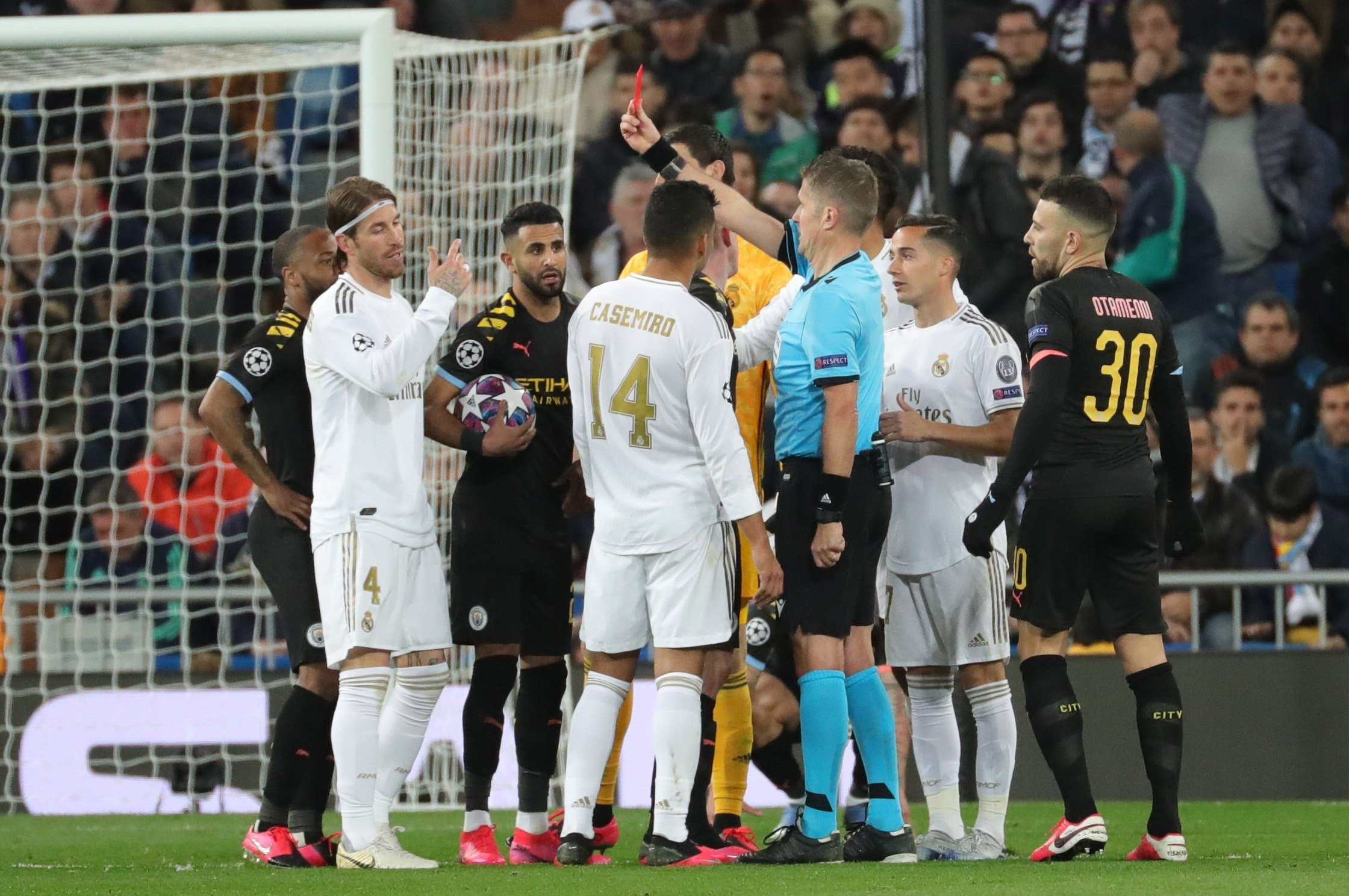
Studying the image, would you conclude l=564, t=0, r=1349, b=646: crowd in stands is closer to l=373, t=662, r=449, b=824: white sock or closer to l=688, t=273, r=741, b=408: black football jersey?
l=688, t=273, r=741, b=408: black football jersey

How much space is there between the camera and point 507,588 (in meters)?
5.88

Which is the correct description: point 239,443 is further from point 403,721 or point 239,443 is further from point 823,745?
point 823,745

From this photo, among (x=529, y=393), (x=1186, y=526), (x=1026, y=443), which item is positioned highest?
(x=529, y=393)

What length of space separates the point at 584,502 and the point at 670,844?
1371 millimetres

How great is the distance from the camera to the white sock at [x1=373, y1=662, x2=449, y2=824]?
566 cm

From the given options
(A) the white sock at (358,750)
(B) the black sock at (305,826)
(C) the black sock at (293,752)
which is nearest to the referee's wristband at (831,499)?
(A) the white sock at (358,750)

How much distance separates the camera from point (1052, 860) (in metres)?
5.35

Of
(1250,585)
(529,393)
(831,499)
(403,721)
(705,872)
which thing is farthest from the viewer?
(1250,585)

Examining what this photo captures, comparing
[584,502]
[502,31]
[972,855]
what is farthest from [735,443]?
[502,31]

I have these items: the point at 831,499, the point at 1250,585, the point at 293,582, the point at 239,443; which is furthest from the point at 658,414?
the point at 1250,585

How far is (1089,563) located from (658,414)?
4.65 feet

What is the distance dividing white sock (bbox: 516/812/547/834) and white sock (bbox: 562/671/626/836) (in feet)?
1.24

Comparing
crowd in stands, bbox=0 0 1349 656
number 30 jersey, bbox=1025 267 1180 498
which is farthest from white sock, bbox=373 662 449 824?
crowd in stands, bbox=0 0 1349 656

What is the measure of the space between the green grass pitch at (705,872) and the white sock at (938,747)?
41 cm
